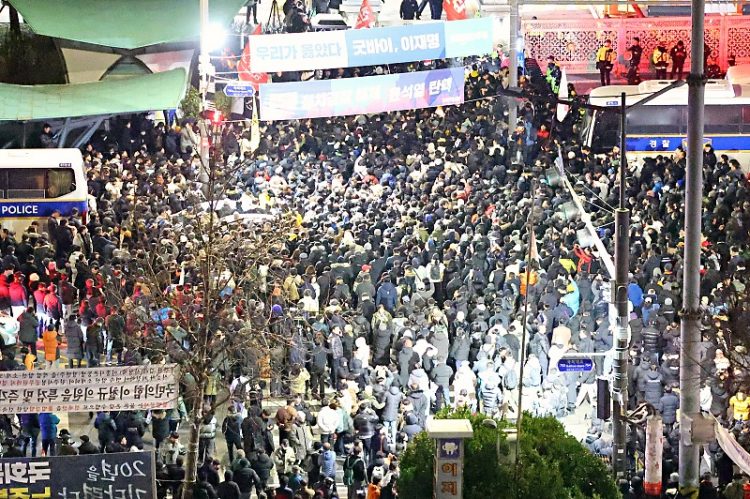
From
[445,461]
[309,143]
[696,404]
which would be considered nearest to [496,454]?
[445,461]

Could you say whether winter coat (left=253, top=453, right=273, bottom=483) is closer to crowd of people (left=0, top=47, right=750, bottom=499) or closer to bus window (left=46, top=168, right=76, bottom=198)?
crowd of people (left=0, top=47, right=750, bottom=499)

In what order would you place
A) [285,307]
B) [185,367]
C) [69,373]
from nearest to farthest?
[69,373] < [185,367] < [285,307]

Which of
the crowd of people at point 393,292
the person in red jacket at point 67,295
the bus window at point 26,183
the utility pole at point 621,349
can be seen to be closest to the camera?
the utility pole at point 621,349

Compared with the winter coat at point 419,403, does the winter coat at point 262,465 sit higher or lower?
lower

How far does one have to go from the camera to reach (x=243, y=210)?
2861 cm

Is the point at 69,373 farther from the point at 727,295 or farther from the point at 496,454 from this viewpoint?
the point at 727,295

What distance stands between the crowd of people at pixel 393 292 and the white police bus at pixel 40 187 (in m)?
0.44

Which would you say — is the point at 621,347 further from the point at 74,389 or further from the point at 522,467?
the point at 74,389

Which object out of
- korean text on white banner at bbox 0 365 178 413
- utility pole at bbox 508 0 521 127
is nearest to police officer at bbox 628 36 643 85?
utility pole at bbox 508 0 521 127

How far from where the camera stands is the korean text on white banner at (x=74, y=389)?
17859 mm

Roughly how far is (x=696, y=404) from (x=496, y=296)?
6259 millimetres

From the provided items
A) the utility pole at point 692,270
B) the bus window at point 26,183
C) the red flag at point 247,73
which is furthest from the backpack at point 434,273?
the red flag at point 247,73

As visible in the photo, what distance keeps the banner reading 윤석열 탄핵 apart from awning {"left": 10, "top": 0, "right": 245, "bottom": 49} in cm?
418

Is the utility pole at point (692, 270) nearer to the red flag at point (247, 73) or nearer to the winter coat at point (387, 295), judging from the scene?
the winter coat at point (387, 295)
